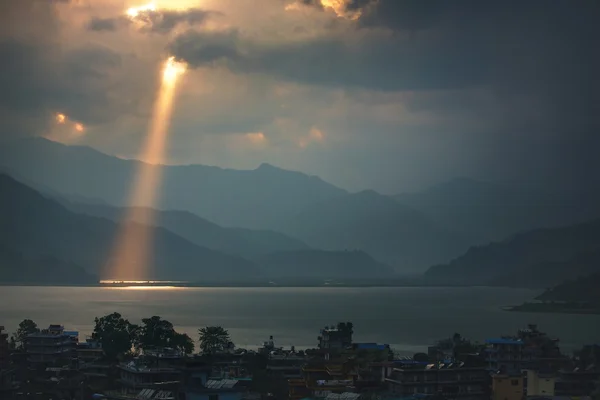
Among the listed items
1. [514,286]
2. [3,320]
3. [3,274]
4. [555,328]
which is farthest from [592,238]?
[3,320]

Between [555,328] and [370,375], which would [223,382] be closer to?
[370,375]

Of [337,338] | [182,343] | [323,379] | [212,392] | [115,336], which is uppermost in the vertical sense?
[337,338]

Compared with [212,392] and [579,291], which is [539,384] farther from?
[579,291]

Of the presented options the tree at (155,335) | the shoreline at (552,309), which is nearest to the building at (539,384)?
the tree at (155,335)

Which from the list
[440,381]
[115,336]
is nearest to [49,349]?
[115,336]

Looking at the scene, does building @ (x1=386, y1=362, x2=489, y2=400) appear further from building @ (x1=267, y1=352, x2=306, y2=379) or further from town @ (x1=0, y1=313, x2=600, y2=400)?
building @ (x1=267, y1=352, x2=306, y2=379)
